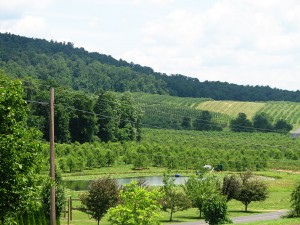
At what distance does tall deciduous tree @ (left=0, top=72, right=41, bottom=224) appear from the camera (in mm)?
21094

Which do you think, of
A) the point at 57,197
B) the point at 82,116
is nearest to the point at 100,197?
the point at 57,197

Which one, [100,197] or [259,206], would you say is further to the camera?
[259,206]

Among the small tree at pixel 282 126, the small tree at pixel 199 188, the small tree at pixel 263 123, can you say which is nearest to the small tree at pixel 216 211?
the small tree at pixel 199 188

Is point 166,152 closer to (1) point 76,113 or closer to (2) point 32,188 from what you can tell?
(1) point 76,113

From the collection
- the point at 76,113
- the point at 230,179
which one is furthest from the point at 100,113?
the point at 230,179

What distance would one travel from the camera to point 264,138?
459 feet

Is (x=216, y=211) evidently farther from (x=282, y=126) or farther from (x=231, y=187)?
(x=282, y=126)

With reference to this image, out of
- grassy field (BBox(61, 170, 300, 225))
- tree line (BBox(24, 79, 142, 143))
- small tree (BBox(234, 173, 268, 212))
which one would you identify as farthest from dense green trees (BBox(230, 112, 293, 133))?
small tree (BBox(234, 173, 268, 212))

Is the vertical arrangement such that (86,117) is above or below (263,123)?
above

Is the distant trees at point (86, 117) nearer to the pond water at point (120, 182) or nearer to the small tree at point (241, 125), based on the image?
the pond water at point (120, 182)

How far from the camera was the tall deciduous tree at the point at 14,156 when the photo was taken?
21094 mm

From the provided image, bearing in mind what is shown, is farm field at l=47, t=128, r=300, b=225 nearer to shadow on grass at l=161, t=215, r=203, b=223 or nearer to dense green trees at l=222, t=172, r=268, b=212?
dense green trees at l=222, t=172, r=268, b=212

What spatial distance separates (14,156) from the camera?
2106 cm

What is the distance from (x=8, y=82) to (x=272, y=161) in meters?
84.4
